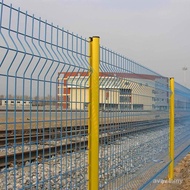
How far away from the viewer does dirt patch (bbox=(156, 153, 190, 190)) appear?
271 inches

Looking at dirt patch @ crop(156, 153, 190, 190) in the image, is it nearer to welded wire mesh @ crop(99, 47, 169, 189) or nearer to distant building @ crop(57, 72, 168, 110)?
welded wire mesh @ crop(99, 47, 169, 189)

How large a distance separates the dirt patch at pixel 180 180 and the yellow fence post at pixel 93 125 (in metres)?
3.42

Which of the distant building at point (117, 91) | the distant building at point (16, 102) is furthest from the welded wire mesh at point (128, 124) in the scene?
the distant building at point (16, 102)

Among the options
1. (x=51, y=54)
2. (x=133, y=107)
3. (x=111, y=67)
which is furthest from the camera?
(x=133, y=107)

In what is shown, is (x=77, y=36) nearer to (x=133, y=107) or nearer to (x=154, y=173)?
(x=133, y=107)

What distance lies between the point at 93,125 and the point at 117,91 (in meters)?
0.96

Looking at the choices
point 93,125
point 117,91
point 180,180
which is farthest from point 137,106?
point 180,180

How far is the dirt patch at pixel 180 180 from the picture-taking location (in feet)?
22.6

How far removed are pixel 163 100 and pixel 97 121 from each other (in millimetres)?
3815

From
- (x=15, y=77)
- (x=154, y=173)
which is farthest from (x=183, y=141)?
(x=15, y=77)

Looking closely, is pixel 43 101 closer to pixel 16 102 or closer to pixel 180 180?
pixel 16 102

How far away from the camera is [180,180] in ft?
25.6

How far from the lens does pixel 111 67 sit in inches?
163
